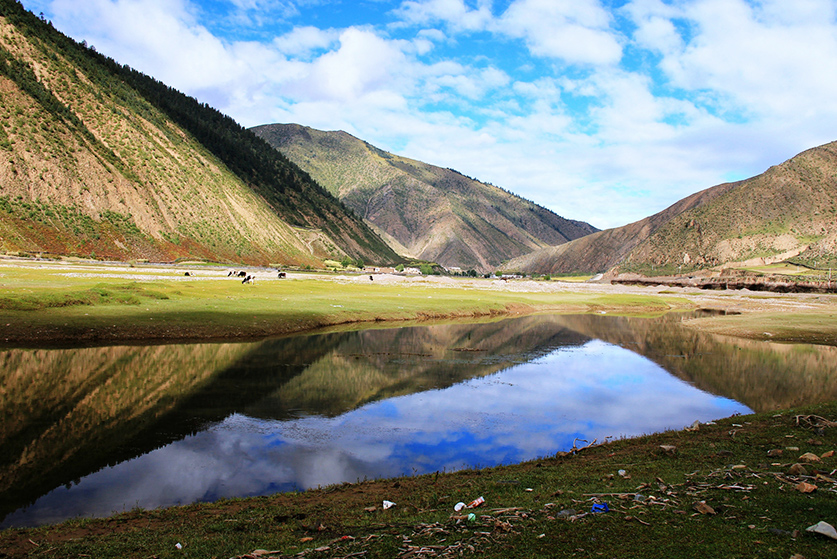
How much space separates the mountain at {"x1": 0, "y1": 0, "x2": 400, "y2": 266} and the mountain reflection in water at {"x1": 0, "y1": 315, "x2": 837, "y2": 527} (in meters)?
67.6

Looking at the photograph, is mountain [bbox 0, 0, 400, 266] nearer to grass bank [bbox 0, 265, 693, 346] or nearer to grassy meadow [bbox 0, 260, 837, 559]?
grass bank [bbox 0, 265, 693, 346]

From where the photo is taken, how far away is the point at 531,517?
8578 millimetres

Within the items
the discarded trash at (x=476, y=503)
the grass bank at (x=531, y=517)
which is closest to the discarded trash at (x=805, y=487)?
the grass bank at (x=531, y=517)

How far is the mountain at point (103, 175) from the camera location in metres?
83.4

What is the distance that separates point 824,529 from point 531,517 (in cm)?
400

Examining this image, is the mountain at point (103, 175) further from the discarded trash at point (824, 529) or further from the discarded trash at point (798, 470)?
the discarded trash at point (824, 529)

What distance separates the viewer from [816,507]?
8.17m

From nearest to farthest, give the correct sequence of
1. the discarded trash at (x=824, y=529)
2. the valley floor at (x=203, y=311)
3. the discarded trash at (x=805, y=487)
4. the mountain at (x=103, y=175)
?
the discarded trash at (x=824, y=529) → the discarded trash at (x=805, y=487) → the valley floor at (x=203, y=311) → the mountain at (x=103, y=175)

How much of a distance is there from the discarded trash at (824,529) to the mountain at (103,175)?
9064cm

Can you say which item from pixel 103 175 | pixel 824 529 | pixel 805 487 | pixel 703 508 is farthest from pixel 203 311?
pixel 103 175

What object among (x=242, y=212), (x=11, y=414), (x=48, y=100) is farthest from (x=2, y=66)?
(x=11, y=414)

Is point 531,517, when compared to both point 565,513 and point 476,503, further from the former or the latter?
point 476,503

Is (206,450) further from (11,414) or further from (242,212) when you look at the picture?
(242,212)

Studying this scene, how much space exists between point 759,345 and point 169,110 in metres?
168
